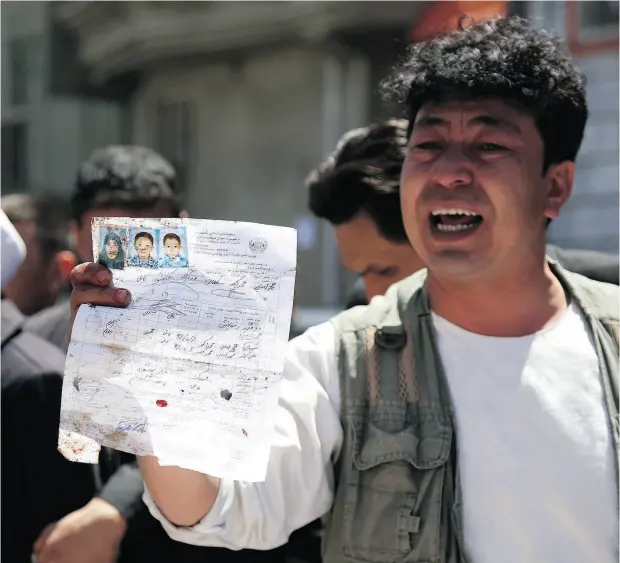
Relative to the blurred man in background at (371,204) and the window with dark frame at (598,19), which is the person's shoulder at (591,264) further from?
the window with dark frame at (598,19)

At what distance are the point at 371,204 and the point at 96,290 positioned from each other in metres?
1.16

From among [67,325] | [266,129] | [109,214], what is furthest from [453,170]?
[266,129]

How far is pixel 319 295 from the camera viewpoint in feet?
26.6

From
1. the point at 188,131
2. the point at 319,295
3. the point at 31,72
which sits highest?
the point at 31,72

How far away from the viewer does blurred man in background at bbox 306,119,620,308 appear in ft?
7.66

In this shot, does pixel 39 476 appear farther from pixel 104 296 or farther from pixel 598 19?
pixel 598 19

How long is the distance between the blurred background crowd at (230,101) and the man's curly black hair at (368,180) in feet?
11.5

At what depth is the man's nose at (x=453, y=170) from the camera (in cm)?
160

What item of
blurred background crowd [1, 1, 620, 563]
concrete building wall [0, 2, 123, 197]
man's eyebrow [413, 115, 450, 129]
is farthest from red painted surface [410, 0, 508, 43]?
concrete building wall [0, 2, 123, 197]

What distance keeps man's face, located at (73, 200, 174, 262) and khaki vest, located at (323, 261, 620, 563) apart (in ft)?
4.72

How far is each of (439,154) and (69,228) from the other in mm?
2431

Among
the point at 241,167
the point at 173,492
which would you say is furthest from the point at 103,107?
the point at 173,492

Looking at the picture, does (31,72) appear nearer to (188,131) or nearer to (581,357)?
(188,131)

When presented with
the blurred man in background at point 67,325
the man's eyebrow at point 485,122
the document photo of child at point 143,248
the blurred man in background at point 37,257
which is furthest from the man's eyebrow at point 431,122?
the blurred man in background at point 37,257
